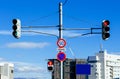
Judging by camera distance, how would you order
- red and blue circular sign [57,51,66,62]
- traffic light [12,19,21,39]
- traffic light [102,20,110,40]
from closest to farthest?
traffic light [102,20,110,40] → traffic light [12,19,21,39] → red and blue circular sign [57,51,66,62]

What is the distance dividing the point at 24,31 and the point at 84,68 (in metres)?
12.9

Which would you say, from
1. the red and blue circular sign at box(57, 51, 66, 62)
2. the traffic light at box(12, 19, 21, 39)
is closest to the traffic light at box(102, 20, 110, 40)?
the red and blue circular sign at box(57, 51, 66, 62)

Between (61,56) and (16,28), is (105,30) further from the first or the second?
(16,28)

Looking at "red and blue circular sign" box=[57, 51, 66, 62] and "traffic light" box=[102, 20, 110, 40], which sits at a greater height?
"traffic light" box=[102, 20, 110, 40]

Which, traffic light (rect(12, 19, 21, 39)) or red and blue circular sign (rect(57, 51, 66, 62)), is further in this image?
red and blue circular sign (rect(57, 51, 66, 62))

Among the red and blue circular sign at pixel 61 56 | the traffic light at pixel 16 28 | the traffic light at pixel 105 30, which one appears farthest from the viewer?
the red and blue circular sign at pixel 61 56

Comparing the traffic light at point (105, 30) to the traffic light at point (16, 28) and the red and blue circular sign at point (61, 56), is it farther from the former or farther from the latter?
the traffic light at point (16, 28)

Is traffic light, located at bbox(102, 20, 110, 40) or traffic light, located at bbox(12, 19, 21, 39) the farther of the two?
traffic light, located at bbox(12, 19, 21, 39)

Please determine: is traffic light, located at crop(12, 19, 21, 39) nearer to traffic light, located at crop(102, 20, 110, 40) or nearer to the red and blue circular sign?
the red and blue circular sign

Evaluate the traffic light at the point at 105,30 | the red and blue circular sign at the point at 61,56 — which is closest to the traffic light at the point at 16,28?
the red and blue circular sign at the point at 61,56

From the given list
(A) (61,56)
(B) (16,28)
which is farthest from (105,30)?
(B) (16,28)

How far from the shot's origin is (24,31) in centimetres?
3381

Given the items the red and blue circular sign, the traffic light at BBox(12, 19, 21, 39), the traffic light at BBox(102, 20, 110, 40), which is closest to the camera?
the traffic light at BBox(102, 20, 110, 40)

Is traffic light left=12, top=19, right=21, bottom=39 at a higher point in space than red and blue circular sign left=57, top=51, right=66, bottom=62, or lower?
higher
